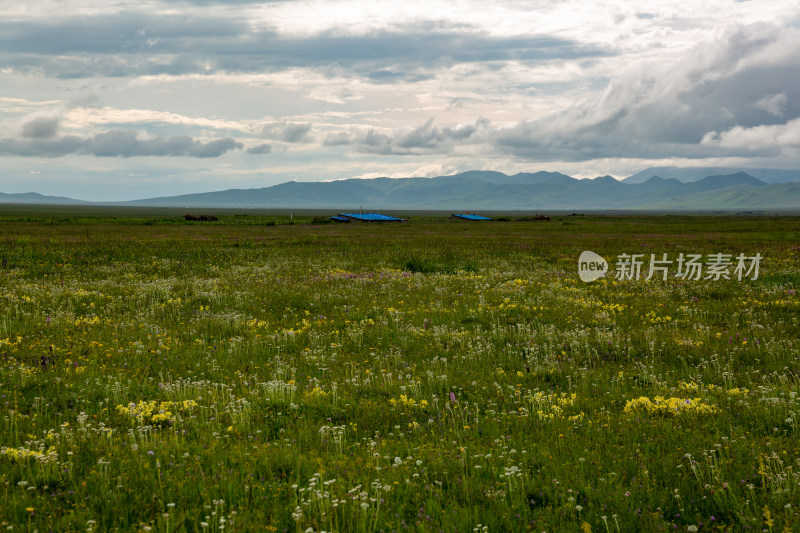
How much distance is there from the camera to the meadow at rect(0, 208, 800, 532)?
5652 mm

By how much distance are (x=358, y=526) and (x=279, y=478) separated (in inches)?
57.9

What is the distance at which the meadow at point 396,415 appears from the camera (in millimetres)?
5652

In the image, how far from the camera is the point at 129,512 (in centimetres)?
559

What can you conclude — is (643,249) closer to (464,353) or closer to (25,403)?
(464,353)

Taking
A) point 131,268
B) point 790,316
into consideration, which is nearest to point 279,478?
point 790,316

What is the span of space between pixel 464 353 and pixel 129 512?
802 cm

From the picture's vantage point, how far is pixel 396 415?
8391 millimetres

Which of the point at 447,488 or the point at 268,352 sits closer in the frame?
the point at 447,488

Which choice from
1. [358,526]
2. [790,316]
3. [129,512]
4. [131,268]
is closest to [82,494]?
[129,512]

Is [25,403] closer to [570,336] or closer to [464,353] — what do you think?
[464,353]

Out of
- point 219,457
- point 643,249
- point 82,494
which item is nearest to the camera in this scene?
point 82,494

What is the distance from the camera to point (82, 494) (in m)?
5.79

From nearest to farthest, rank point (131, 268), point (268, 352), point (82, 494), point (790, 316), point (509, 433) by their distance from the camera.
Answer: point (82, 494)
point (509, 433)
point (268, 352)
point (790, 316)
point (131, 268)

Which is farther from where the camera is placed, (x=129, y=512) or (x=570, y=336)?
(x=570, y=336)
